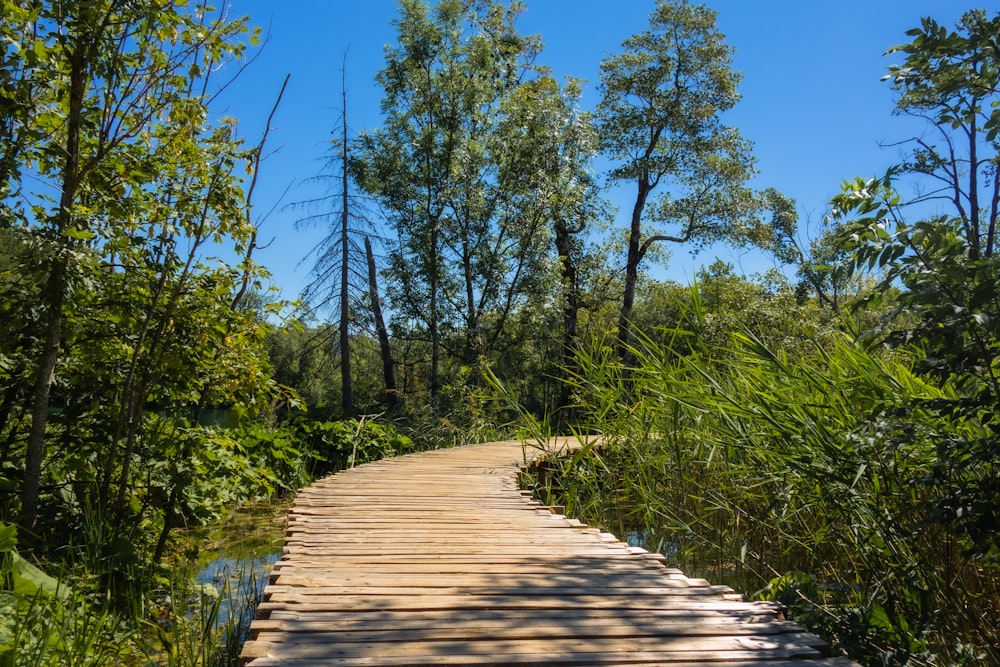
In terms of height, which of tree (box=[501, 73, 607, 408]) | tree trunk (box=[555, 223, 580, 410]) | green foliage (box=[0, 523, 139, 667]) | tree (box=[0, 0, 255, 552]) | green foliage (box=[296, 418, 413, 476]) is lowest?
green foliage (box=[0, 523, 139, 667])

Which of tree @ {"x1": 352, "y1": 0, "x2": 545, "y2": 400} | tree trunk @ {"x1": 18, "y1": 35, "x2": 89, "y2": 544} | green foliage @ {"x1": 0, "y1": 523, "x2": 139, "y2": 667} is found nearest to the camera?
green foliage @ {"x1": 0, "y1": 523, "x2": 139, "y2": 667}

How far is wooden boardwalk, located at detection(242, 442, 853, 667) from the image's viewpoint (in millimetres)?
2205

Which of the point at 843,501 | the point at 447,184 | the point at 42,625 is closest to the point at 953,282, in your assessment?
the point at 843,501

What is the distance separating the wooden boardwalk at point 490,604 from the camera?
2.21 metres

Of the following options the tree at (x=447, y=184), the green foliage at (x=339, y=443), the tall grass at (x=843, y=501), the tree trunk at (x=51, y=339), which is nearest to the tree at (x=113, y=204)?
the tree trunk at (x=51, y=339)

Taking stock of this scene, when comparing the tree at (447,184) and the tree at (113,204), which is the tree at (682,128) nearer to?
the tree at (447,184)

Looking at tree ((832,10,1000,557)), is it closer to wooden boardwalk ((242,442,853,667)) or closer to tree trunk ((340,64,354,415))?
wooden boardwalk ((242,442,853,667))

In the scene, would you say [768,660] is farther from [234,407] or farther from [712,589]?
[234,407]

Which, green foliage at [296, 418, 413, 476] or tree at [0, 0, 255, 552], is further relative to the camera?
green foliage at [296, 418, 413, 476]

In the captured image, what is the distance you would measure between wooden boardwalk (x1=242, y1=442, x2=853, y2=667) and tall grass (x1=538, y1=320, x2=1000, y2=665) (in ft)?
1.82

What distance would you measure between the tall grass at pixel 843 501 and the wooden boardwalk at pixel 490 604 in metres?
0.55

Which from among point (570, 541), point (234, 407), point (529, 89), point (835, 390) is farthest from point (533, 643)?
point (529, 89)

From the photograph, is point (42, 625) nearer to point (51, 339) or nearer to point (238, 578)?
point (51, 339)

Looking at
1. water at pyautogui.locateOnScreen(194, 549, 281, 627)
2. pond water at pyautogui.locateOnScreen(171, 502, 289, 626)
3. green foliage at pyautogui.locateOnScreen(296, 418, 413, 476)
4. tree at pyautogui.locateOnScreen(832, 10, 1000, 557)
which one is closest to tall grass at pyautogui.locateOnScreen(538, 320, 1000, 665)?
tree at pyautogui.locateOnScreen(832, 10, 1000, 557)
